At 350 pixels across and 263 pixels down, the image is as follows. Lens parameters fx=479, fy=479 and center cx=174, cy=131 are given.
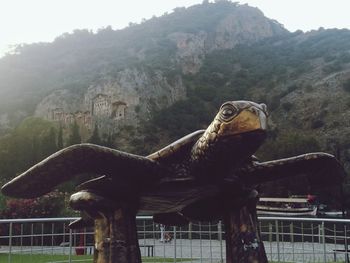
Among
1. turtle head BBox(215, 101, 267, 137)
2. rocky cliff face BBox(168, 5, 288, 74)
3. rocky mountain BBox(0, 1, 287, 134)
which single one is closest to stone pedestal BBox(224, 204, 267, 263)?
turtle head BBox(215, 101, 267, 137)

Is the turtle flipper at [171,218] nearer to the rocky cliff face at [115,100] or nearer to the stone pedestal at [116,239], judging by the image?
the stone pedestal at [116,239]

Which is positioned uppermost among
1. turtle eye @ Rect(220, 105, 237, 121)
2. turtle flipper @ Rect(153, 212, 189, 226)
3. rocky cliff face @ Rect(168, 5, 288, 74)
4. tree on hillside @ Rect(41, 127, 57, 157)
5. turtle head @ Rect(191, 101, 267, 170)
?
rocky cliff face @ Rect(168, 5, 288, 74)

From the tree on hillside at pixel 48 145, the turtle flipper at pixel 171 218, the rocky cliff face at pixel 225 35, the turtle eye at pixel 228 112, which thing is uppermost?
the rocky cliff face at pixel 225 35

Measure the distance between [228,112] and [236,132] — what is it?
0.14 m

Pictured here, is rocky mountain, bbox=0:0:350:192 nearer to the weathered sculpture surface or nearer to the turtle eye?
the weathered sculpture surface

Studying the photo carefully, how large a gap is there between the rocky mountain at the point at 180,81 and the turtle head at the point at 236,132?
29146 mm

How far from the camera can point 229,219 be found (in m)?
3.49

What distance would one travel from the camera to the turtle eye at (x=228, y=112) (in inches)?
110

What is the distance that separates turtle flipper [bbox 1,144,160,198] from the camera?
2871 mm

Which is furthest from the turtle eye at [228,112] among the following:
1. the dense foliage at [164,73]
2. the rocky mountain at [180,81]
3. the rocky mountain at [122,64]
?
the rocky mountain at [122,64]

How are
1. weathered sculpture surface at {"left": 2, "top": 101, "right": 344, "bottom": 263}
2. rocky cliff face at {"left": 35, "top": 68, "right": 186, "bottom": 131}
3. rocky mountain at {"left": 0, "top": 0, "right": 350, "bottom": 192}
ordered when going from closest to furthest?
1. weathered sculpture surface at {"left": 2, "top": 101, "right": 344, "bottom": 263}
2. rocky mountain at {"left": 0, "top": 0, "right": 350, "bottom": 192}
3. rocky cliff face at {"left": 35, "top": 68, "right": 186, "bottom": 131}

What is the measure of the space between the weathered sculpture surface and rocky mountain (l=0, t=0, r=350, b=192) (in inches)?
1123

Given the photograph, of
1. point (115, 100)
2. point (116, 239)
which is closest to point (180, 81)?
point (115, 100)

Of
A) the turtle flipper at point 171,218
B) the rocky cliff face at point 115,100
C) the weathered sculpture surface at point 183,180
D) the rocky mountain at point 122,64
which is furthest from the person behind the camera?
the rocky mountain at point 122,64
